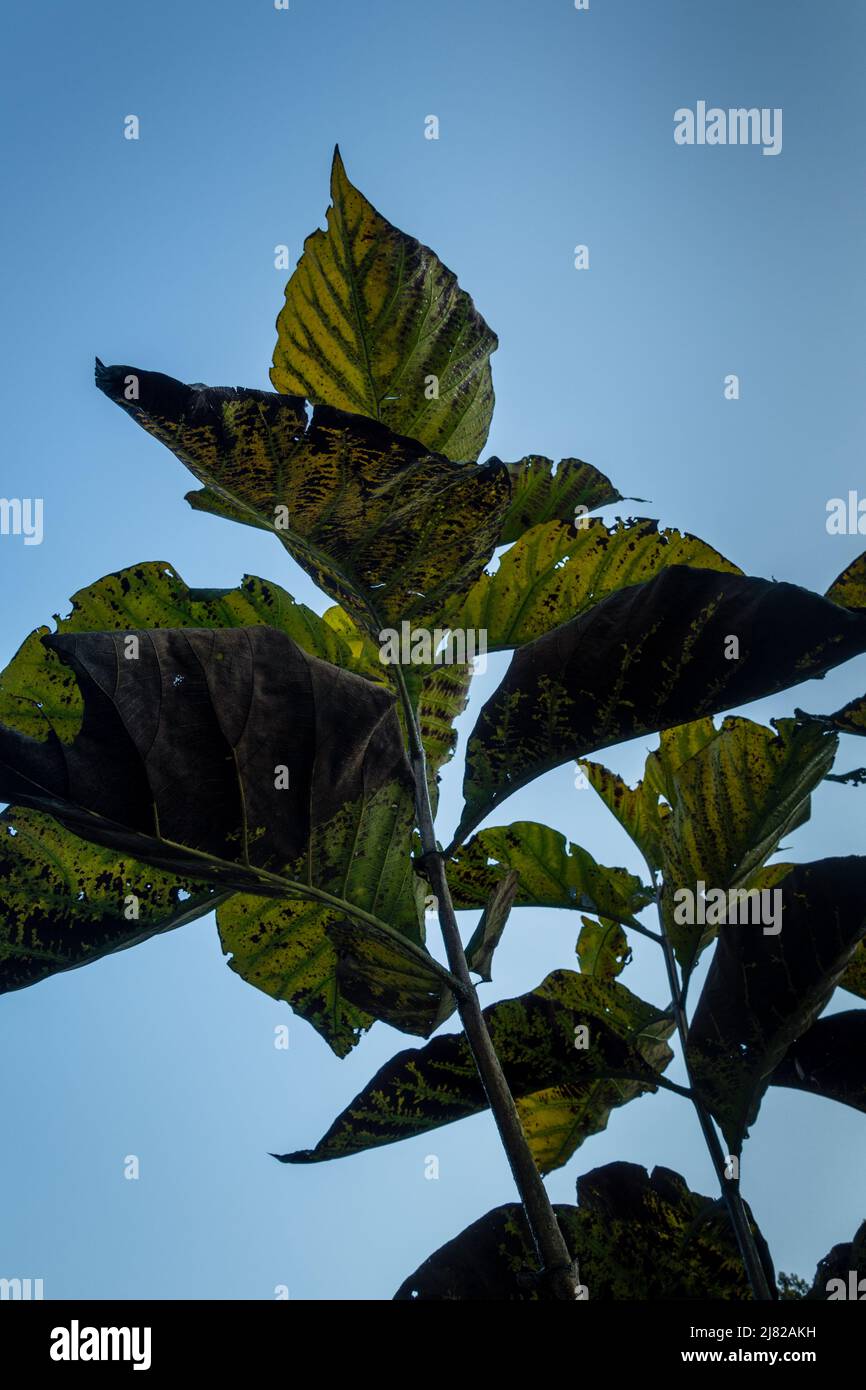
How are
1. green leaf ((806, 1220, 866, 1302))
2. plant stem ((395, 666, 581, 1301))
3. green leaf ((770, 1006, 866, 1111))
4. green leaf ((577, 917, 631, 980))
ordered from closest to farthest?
1. plant stem ((395, 666, 581, 1301))
2. green leaf ((806, 1220, 866, 1302))
3. green leaf ((770, 1006, 866, 1111))
4. green leaf ((577, 917, 631, 980))

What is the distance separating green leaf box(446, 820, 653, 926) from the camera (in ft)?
3.85

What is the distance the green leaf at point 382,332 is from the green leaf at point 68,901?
0.48m

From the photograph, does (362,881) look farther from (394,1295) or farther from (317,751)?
(394,1295)

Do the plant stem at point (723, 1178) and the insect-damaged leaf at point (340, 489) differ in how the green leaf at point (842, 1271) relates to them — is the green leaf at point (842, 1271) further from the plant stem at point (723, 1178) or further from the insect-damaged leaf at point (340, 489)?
the insect-damaged leaf at point (340, 489)

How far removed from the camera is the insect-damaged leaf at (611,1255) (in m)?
0.93

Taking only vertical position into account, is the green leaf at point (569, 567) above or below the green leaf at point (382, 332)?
below

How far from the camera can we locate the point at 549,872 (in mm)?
1187

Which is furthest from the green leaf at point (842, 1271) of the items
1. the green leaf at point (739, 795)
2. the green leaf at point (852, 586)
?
the green leaf at point (852, 586)

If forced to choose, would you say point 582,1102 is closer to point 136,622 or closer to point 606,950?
point 606,950

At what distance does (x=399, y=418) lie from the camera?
967 millimetres

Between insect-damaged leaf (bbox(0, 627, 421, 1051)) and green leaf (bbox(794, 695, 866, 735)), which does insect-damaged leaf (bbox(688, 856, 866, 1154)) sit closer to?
green leaf (bbox(794, 695, 866, 735))

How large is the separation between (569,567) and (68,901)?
22.2 inches

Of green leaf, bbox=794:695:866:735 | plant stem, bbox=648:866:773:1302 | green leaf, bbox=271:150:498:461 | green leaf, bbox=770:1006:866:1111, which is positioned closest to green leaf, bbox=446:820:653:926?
plant stem, bbox=648:866:773:1302

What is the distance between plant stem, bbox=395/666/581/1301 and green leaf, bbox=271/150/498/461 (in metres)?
0.33
